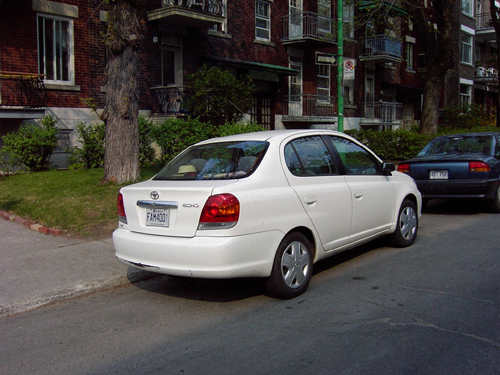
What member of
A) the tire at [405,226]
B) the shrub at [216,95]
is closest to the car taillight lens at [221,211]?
the tire at [405,226]

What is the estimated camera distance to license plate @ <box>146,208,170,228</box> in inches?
195

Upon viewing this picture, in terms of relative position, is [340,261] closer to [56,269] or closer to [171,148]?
[56,269]

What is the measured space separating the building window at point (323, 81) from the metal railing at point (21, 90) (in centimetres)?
1488

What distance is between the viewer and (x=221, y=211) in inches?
183

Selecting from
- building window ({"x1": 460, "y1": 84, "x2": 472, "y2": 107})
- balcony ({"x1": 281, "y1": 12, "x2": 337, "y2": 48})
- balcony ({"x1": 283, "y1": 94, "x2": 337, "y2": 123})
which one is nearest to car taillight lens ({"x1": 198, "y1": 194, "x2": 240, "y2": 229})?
balcony ({"x1": 283, "y1": 94, "x2": 337, "y2": 123})

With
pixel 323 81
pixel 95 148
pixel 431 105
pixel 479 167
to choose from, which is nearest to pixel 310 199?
pixel 479 167

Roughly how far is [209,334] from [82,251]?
139 inches

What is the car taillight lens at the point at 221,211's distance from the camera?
15.3ft

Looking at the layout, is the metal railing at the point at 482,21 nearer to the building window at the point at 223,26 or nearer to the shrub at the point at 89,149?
the building window at the point at 223,26

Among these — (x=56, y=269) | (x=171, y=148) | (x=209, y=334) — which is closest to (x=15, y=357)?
(x=209, y=334)

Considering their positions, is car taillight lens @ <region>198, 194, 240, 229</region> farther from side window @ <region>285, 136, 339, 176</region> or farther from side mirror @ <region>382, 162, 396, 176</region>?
side mirror @ <region>382, 162, 396, 176</region>

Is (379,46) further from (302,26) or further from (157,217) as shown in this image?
(157,217)

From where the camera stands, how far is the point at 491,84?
1607 inches

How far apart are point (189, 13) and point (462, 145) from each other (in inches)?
416
